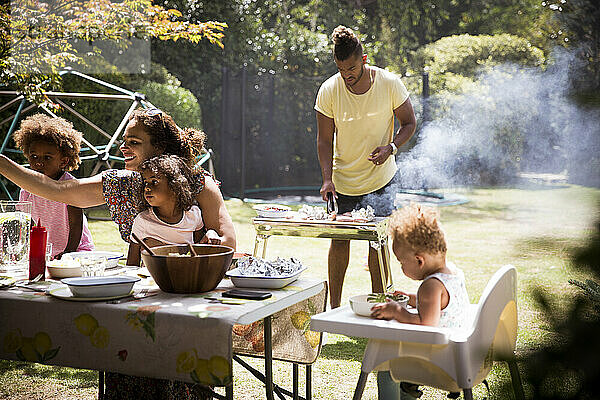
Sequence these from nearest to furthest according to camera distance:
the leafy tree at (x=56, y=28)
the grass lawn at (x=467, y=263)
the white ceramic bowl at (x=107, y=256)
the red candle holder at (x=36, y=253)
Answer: the grass lawn at (x=467, y=263) → the red candle holder at (x=36, y=253) → the white ceramic bowl at (x=107, y=256) → the leafy tree at (x=56, y=28)

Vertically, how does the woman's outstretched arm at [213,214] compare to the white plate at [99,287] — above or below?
above

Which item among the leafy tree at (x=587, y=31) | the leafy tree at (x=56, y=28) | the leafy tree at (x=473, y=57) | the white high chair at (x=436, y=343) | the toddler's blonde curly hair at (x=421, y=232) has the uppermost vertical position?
the leafy tree at (x=473, y=57)

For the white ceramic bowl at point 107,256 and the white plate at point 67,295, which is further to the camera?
the white ceramic bowl at point 107,256

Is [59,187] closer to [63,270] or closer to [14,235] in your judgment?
[14,235]

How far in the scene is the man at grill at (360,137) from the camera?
3.59m

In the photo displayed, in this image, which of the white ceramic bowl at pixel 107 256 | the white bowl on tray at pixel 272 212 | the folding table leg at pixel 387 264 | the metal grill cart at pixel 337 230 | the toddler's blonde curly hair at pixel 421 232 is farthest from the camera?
the white bowl on tray at pixel 272 212

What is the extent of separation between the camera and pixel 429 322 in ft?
5.16

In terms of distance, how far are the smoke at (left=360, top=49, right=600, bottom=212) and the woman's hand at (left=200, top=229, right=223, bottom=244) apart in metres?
8.58

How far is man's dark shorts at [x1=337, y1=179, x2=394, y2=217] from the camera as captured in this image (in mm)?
3627

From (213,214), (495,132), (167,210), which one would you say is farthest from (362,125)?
(495,132)

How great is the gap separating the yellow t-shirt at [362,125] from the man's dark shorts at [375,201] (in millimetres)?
26

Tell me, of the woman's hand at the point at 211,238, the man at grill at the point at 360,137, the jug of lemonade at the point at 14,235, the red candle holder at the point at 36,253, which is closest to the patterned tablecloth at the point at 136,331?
the red candle holder at the point at 36,253

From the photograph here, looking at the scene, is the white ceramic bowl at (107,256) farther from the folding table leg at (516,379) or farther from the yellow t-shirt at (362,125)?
the yellow t-shirt at (362,125)

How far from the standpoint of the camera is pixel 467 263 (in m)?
5.40
